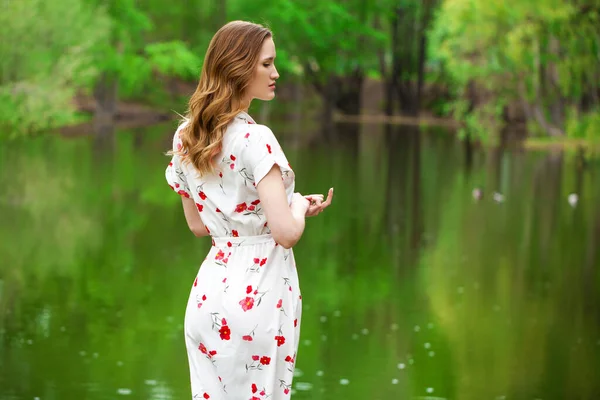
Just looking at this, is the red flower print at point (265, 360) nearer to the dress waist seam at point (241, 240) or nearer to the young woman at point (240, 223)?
the young woman at point (240, 223)

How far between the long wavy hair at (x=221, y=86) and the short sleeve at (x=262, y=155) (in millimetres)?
89

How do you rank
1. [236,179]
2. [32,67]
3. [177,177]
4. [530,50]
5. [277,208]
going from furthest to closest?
[530,50] < [32,67] < [177,177] < [236,179] < [277,208]

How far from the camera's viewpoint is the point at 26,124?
34.8m

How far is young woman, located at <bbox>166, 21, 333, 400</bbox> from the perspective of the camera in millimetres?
3723

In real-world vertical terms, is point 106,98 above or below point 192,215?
above

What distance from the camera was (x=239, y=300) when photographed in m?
3.82

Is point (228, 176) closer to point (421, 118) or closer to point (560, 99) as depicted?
point (560, 99)

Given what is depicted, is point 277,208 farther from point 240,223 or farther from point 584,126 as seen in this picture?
point 584,126

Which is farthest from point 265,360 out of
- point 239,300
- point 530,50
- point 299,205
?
point 530,50

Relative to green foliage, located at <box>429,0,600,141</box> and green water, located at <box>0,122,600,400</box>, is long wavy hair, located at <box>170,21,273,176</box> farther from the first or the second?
green foliage, located at <box>429,0,600,141</box>

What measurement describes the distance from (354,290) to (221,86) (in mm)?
7342

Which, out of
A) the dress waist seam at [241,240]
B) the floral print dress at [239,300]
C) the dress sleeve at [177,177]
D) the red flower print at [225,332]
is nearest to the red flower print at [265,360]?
the floral print dress at [239,300]

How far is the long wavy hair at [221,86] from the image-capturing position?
12.3 ft

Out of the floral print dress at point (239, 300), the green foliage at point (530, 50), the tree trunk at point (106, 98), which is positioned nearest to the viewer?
the floral print dress at point (239, 300)
